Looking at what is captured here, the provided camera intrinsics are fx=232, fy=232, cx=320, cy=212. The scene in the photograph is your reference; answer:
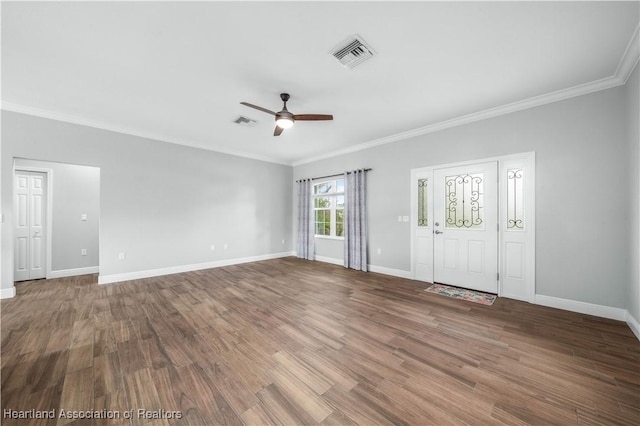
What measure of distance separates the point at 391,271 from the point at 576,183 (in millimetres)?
3117

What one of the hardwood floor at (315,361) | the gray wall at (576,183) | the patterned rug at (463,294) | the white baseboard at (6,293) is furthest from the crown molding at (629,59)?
the white baseboard at (6,293)

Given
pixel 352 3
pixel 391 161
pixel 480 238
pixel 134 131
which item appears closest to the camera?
pixel 352 3

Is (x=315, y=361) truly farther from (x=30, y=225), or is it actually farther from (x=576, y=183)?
(x=30, y=225)

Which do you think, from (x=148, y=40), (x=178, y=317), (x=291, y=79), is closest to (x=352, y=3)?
(x=291, y=79)

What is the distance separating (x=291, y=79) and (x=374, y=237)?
3647 mm

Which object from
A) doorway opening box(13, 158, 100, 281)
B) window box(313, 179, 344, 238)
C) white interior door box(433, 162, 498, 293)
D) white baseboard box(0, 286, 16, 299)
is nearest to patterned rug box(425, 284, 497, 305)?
white interior door box(433, 162, 498, 293)

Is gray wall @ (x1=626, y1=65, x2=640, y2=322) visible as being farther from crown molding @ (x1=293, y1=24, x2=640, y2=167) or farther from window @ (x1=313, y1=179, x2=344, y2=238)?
window @ (x1=313, y1=179, x2=344, y2=238)

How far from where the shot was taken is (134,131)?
464 centimetres

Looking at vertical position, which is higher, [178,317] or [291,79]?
[291,79]

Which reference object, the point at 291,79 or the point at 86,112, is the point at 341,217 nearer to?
the point at 291,79

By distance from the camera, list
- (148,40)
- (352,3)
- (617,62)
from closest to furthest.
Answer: (352,3) → (148,40) → (617,62)

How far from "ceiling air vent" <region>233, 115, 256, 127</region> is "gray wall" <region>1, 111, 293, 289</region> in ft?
6.21

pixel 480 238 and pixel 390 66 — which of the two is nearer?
pixel 390 66

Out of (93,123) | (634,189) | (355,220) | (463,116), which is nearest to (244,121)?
(93,123)
